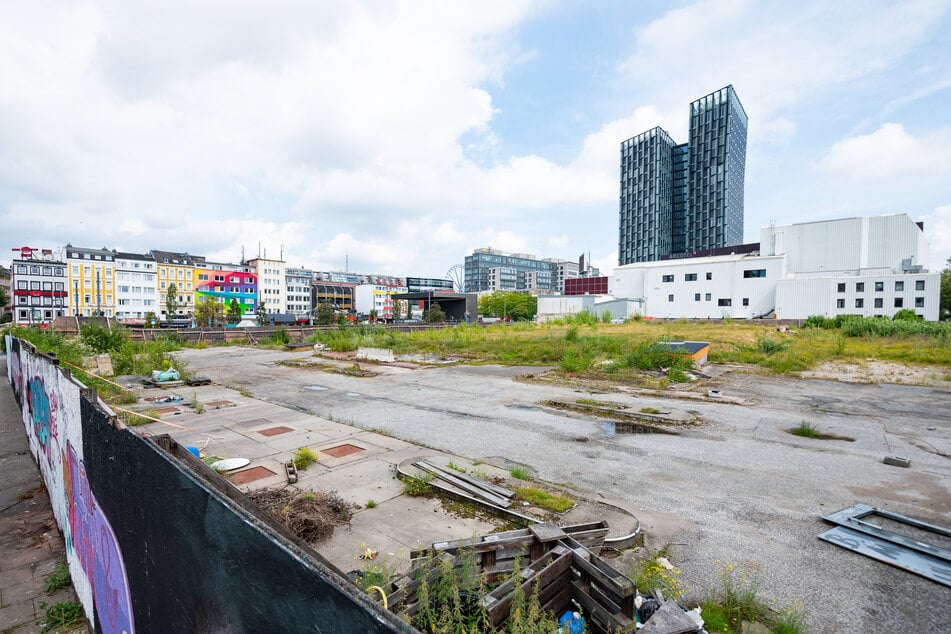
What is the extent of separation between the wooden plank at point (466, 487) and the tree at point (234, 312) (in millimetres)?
70137

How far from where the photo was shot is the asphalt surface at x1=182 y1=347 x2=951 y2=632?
422cm

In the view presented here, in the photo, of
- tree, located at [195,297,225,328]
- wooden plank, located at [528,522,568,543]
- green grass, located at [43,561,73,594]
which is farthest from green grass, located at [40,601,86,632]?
tree, located at [195,297,225,328]

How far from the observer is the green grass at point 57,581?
14.1ft

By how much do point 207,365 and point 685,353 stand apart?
71.3 ft

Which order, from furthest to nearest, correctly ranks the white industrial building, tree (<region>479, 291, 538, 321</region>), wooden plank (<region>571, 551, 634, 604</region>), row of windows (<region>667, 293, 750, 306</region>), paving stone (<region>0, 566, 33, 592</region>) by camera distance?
tree (<region>479, 291, 538, 321</region>)
row of windows (<region>667, 293, 750, 306</region>)
the white industrial building
paving stone (<region>0, 566, 33, 592</region>)
wooden plank (<region>571, 551, 634, 604</region>)

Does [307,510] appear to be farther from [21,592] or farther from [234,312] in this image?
[234,312]

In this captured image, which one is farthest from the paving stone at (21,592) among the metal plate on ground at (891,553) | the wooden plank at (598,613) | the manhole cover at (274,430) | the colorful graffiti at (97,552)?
the metal plate on ground at (891,553)

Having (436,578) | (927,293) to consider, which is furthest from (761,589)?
(927,293)

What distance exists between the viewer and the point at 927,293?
43438 mm

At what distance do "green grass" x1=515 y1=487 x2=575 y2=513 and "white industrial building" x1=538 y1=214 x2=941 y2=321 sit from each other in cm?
5347

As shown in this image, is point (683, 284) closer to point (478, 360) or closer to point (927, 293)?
point (927, 293)

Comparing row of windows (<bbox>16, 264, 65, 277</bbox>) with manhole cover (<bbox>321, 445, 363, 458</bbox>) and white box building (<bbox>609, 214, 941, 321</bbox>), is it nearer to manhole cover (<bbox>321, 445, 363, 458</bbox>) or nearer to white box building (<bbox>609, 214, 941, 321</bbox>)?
white box building (<bbox>609, 214, 941, 321</bbox>)

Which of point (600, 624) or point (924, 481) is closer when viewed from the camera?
point (600, 624)

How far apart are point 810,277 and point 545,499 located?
190 ft
